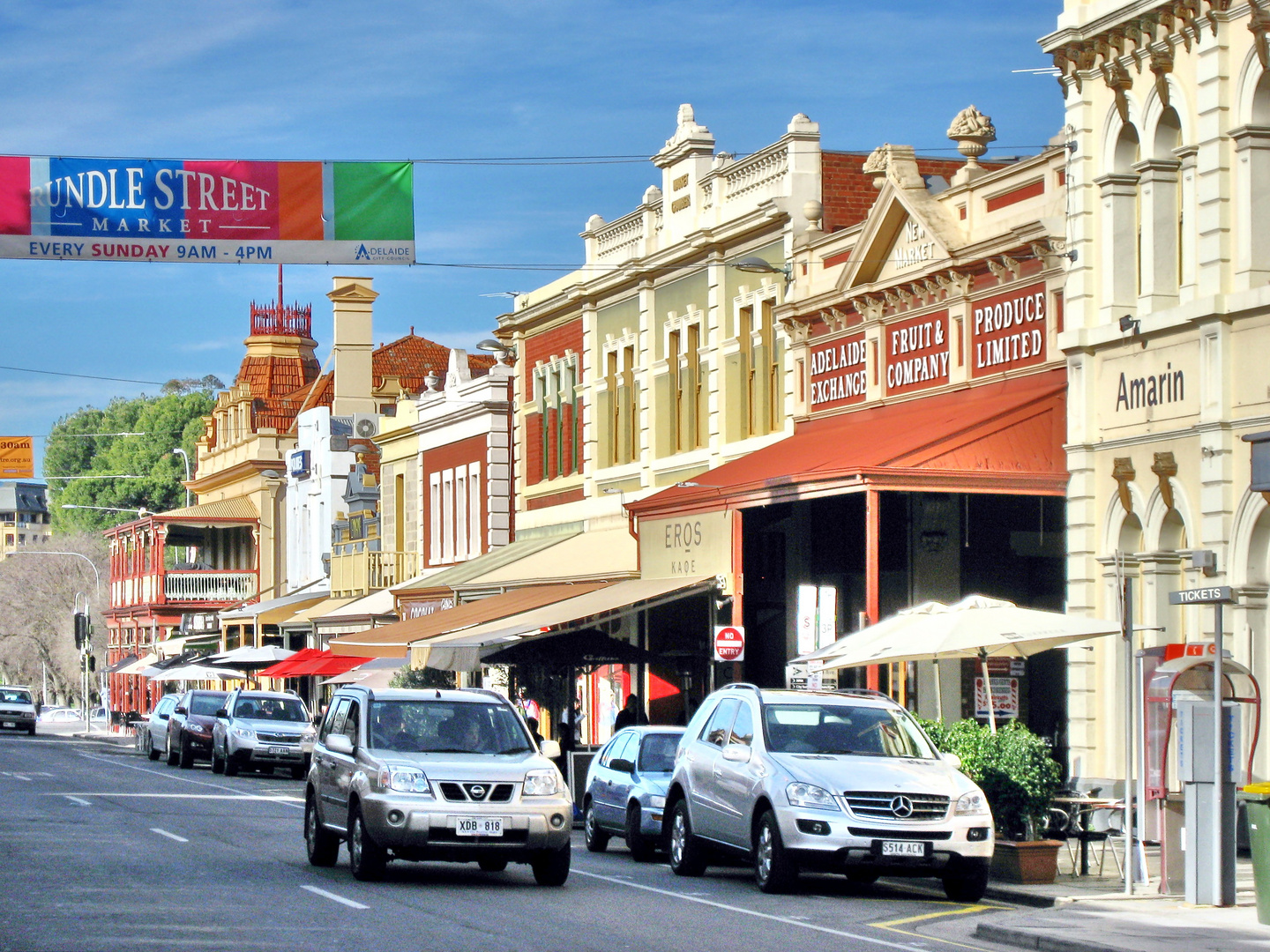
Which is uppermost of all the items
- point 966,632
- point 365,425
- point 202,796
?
point 365,425

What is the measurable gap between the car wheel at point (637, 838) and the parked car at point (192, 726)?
22.3m

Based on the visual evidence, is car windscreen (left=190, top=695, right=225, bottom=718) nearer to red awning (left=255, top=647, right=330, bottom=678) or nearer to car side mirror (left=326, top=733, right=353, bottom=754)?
red awning (left=255, top=647, right=330, bottom=678)

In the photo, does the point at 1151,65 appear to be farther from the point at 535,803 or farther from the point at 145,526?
the point at 145,526

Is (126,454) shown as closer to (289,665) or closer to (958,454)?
(289,665)

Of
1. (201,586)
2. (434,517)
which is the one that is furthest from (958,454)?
(201,586)

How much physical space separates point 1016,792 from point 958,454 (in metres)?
6.93

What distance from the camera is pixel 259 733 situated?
38.5 meters

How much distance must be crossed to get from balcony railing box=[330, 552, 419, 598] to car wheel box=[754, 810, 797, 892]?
33.5m

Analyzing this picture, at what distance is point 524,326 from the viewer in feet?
140

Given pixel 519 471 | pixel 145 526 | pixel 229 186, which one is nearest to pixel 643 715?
pixel 519 471

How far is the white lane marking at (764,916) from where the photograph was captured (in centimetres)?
1331

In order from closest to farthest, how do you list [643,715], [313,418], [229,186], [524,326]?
[229,186], [643,715], [524,326], [313,418]

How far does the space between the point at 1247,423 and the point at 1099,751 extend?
4.43m

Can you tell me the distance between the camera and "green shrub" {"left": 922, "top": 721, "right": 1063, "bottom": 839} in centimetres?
1748
